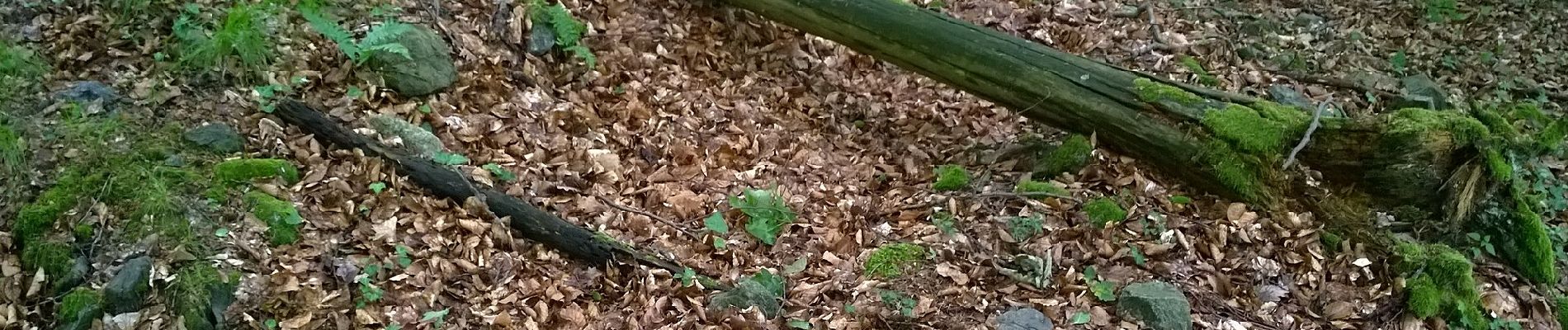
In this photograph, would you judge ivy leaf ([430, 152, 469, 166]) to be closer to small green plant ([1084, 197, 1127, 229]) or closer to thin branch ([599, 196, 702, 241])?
thin branch ([599, 196, 702, 241])

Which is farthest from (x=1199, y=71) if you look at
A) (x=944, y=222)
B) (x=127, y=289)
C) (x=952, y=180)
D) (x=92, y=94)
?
(x=92, y=94)

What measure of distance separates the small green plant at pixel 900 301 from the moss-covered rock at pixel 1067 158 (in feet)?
4.64

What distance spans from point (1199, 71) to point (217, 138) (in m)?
6.14

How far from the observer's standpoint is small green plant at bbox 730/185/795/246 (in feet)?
14.4

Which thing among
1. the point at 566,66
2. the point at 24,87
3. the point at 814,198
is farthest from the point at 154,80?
the point at 814,198

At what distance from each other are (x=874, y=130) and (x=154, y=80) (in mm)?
4202

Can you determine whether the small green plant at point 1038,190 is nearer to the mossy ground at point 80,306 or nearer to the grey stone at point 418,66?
the grey stone at point 418,66

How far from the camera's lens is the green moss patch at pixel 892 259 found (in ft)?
13.3

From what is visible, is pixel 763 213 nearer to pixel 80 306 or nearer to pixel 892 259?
pixel 892 259

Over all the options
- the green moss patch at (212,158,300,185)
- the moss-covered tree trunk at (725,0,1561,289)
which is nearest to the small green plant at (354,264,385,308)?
the green moss patch at (212,158,300,185)

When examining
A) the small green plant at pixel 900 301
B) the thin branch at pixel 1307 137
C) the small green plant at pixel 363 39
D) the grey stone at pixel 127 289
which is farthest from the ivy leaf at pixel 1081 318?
the grey stone at pixel 127 289

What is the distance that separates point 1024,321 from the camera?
3713 millimetres

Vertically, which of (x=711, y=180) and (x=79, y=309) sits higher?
(x=79, y=309)

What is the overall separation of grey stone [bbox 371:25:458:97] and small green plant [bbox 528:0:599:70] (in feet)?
2.48
